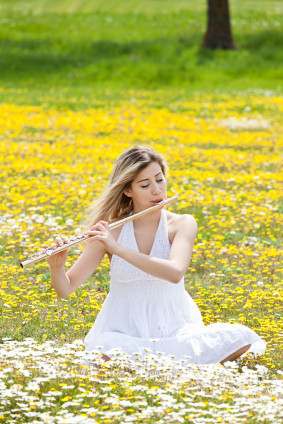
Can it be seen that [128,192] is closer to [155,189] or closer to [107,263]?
[155,189]

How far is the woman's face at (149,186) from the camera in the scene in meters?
4.35

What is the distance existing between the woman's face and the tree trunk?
62.8 feet

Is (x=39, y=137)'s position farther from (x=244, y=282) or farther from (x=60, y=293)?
(x=60, y=293)

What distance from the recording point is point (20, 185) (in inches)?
361

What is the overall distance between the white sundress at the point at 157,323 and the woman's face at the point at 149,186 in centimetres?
18

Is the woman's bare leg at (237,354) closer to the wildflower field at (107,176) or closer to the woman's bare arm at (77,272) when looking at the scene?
the wildflower field at (107,176)

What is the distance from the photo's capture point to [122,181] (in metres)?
4.39

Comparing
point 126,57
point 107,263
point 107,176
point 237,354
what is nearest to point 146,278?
point 237,354

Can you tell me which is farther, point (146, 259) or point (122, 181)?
point (122, 181)

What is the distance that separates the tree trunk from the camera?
73.9ft

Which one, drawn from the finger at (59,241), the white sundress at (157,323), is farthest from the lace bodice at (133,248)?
the finger at (59,241)

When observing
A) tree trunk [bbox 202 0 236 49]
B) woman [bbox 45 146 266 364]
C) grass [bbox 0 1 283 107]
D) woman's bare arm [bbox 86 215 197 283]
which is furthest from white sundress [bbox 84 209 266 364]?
tree trunk [bbox 202 0 236 49]

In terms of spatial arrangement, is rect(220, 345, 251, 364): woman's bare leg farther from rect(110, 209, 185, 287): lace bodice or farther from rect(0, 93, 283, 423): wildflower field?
rect(110, 209, 185, 287): lace bodice

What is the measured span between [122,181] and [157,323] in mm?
857
